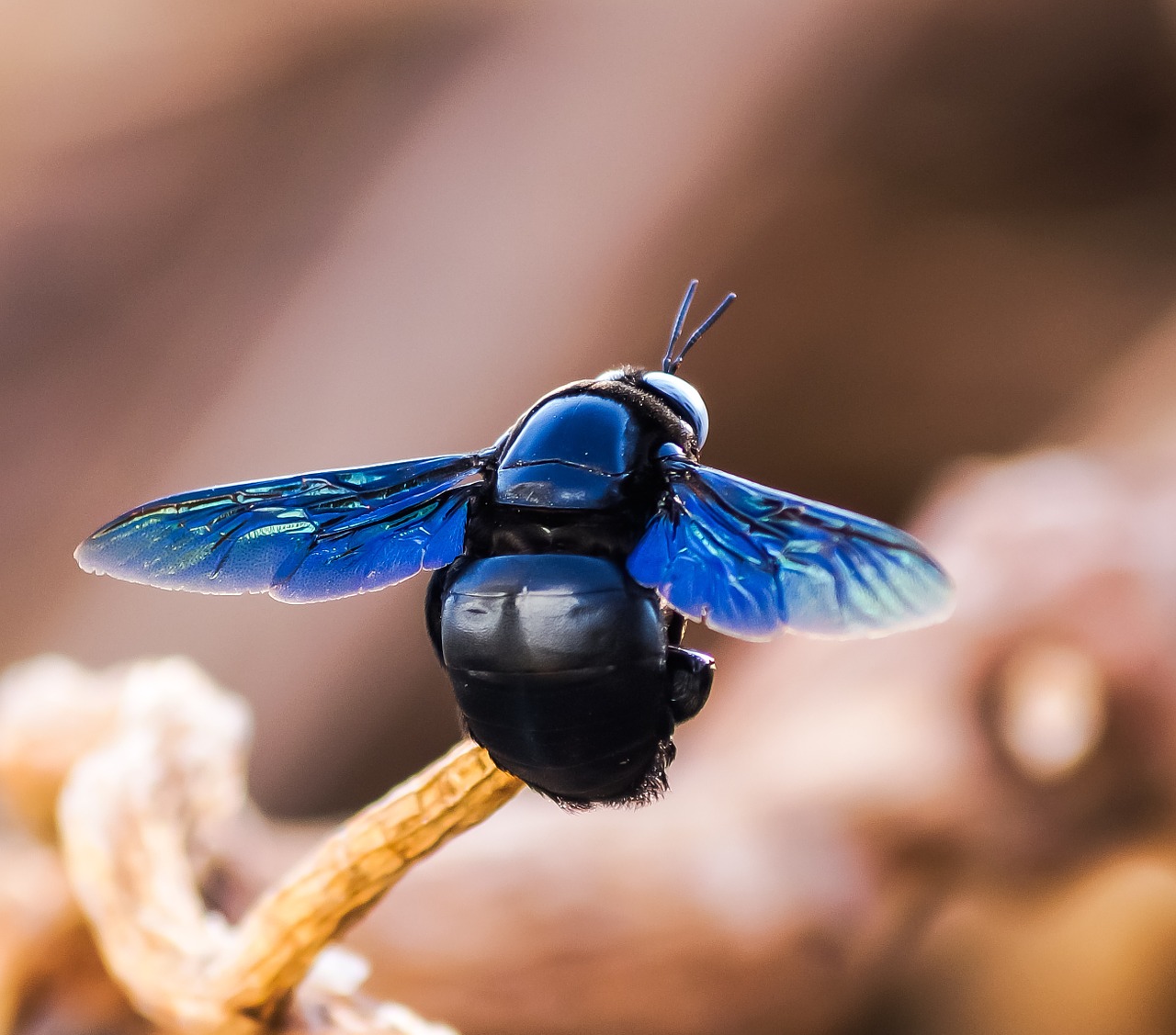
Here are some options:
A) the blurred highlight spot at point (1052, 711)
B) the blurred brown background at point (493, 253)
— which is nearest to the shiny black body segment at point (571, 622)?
the blurred highlight spot at point (1052, 711)

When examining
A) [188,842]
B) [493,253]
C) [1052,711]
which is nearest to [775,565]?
[188,842]

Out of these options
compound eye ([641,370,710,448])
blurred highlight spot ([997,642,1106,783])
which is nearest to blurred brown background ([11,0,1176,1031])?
blurred highlight spot ([997,642,1106,783])

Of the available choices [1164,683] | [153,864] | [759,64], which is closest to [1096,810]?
[1164,683]

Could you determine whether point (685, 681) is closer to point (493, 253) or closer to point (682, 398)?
point (682, 398)

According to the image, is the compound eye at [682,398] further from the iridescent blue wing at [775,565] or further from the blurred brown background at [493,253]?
the blurred brown background at [493,253]

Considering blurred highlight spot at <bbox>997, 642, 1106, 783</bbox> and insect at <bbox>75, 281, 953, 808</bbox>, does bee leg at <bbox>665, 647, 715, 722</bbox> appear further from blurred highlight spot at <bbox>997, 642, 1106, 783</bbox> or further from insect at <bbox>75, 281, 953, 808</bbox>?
blurred highlight spot at <bbox>997, 642, 1106, 783</bbox>

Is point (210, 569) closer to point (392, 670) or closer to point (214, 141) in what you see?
point (392, 670)
